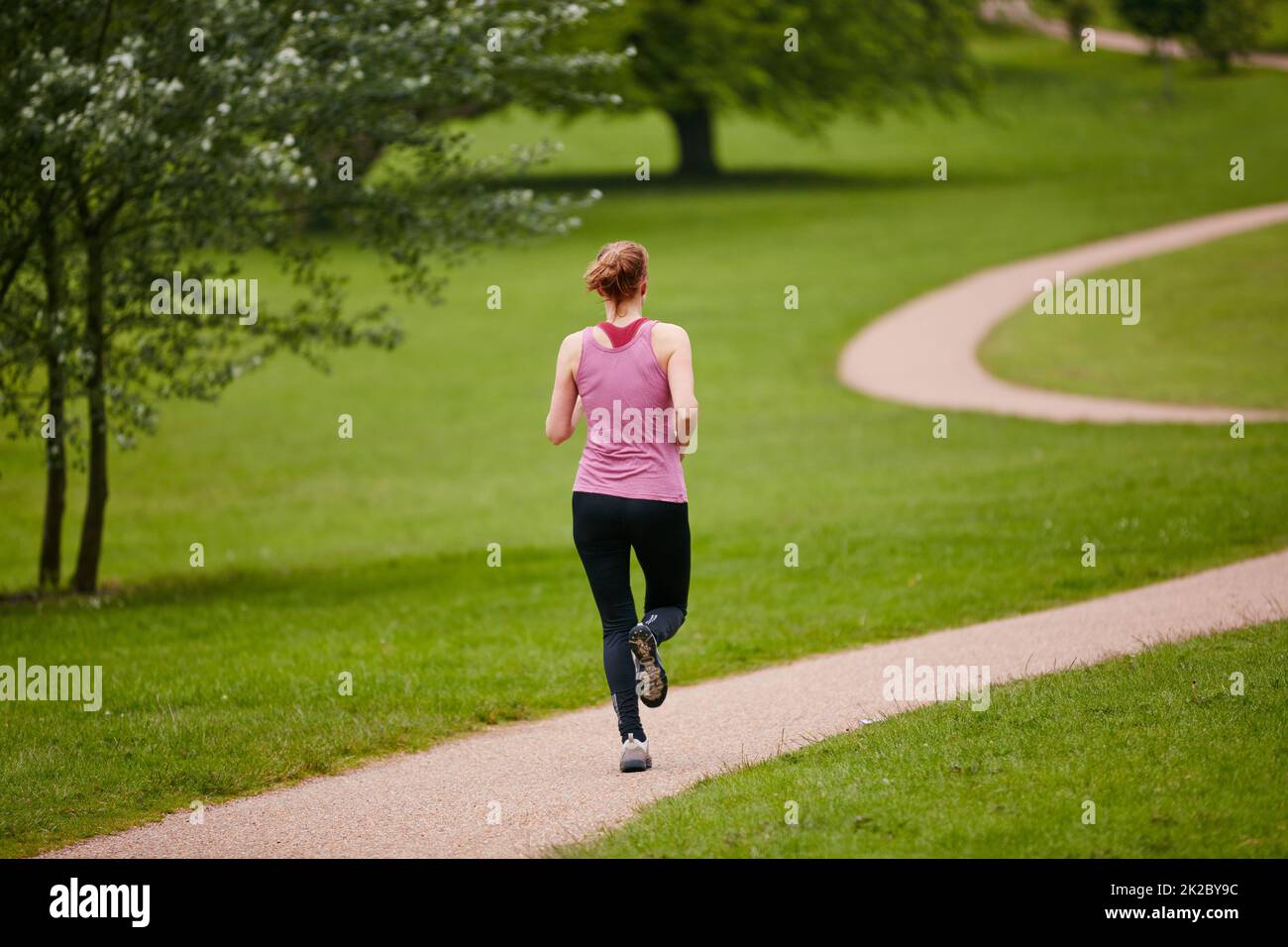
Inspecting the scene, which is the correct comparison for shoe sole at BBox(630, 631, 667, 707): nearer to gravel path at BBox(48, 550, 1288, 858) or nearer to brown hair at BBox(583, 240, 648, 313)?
gravel path at BBox(48, 550, 1288, 858)

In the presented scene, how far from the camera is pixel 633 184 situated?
48969 millimetres

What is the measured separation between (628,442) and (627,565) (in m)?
0.67

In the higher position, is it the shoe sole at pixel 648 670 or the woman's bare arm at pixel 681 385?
the woman's bare arm at pixel 681 385

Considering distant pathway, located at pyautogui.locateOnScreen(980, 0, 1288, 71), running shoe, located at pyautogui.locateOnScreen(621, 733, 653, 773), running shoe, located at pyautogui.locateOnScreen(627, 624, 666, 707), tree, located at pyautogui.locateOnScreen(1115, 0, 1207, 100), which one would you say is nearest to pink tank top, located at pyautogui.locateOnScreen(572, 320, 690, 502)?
running shoe, located at pyautogui.locateOnScreen(627, 624, 666, 707)

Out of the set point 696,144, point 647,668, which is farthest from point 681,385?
point 696,144

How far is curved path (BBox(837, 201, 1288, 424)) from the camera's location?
2225cm

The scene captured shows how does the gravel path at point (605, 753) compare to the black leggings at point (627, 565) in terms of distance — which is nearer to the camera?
the gravel path at point (605, 753)

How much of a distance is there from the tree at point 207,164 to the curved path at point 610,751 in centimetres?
544

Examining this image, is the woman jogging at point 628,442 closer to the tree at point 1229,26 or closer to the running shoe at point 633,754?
the running shoe at point 633,754

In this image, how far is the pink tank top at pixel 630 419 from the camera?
21.1 ft

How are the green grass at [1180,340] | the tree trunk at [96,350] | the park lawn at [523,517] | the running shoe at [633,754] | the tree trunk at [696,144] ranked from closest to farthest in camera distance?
the running shoe at [633,754] < the park lawn at [523,517] < the tree trunk at [96,350] < the green grass at [1180,340] < the tree trunk at [696,144]

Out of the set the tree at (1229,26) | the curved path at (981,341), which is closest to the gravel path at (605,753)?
the curved path at (981,341)
